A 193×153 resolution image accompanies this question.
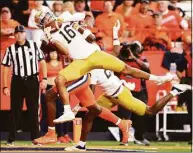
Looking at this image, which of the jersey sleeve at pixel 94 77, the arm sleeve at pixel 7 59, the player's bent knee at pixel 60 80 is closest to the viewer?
the player's bent knee at pixel 60 80

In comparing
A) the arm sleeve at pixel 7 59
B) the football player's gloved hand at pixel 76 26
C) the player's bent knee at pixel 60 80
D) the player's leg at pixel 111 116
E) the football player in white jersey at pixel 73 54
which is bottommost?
the player's leg at pixel 111 116

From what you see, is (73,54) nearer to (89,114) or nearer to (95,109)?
(95,109)

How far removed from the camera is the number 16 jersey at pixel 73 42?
29.5 ft

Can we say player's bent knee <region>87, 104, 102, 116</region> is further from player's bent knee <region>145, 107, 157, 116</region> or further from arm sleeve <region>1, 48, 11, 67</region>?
arm sleeve <region>1, 48, 11, 67</region>

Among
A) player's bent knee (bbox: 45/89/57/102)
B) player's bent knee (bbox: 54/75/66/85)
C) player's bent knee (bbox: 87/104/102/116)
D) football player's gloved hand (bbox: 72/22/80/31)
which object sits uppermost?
football player's gloved hand (bbox: 72/22/80/31)

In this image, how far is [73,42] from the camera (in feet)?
29.7

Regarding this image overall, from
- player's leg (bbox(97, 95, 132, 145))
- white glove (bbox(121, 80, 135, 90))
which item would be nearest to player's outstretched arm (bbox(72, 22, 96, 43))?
player's leg (bbox(97, 95, 132, 145))

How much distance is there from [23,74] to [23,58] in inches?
8.8

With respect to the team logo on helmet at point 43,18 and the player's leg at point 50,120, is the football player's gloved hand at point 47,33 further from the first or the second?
the player's leg at point 50,120

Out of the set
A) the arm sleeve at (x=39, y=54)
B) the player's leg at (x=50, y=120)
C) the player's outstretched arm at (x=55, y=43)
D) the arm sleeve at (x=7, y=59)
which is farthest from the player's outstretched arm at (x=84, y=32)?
the arm sleeve at (x=7, y=59)

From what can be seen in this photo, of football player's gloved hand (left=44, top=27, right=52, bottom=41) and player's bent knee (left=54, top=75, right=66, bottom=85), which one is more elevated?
football player's gloved hand (left=44, top=27, right=52, bottom=41)

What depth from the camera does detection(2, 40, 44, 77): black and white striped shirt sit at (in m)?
11.0

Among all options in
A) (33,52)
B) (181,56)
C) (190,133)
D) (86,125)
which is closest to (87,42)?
(86,125)

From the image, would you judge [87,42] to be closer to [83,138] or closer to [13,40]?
[83,138]
